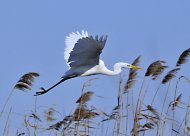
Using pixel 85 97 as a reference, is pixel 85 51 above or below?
above

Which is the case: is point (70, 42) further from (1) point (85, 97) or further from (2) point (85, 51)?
(1) point (85, 97)

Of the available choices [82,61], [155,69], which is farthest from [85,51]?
[155,69]

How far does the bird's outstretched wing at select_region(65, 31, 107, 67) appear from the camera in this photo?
8211mm

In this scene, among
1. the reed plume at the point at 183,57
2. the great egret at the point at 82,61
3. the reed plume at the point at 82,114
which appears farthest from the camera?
the great egret at the point at 82,61

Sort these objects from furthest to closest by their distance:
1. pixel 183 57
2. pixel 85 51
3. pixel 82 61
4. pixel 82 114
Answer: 1. pixel 82 61
2. pixel 85 51
3. pixel 183 57
4. pixel 82 114

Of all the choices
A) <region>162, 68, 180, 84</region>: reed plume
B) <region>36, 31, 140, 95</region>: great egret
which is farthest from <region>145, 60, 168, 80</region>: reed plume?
<region>36, 31, 140, 95</region>: great egret

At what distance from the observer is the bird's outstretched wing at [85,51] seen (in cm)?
821

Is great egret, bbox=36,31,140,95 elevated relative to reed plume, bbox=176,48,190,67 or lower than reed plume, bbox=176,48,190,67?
elevated

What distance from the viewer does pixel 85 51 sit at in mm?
8789

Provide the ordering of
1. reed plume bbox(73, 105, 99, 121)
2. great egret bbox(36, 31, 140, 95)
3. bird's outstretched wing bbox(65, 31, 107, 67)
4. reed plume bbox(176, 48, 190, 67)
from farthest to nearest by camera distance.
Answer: great egret bbox(36, 31, 140, 95) < bird's outstretched wing bbox(65, 31, 107, 67) < reed plume bbox(176, 48, 190, 67) < reed plume bbox(73, 105, 99, 121)

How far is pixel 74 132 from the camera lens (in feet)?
19.0

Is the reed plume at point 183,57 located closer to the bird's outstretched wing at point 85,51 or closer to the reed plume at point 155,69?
the reed plume at point 155,69

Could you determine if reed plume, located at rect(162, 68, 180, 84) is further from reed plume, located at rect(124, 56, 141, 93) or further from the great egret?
the great egret

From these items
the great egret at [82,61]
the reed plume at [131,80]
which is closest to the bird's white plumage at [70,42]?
the great egret at [82,61]
